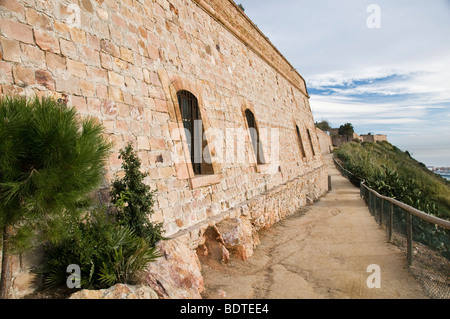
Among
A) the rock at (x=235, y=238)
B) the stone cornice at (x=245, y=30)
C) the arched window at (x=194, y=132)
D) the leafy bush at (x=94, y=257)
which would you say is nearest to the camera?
the leafy bush at (x=94, y=257)

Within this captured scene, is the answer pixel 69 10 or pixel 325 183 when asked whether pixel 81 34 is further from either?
pixel 325 183

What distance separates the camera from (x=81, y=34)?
376 centimetres

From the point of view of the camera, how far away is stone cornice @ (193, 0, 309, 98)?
7556mm

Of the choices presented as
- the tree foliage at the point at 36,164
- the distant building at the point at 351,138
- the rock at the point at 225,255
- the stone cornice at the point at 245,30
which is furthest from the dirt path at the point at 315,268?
the distant building at the point at 351,138

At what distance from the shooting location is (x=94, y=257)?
2.89 metres

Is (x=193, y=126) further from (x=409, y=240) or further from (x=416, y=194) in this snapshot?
(x=416, y=194)

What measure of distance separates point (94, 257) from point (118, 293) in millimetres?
538

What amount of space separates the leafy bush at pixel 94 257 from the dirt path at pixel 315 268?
1.24 m

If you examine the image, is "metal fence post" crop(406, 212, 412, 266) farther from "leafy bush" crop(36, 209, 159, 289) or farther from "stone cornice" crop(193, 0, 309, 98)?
"stone cornice" crop(193, 0, 309, 98)

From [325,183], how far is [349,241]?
40.3 feet

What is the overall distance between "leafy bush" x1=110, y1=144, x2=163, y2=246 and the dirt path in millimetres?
1147

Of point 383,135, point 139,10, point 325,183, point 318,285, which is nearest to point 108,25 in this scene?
point 139,10

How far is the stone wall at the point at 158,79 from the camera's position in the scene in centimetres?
327

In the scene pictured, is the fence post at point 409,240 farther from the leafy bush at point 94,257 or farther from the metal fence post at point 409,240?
the leafy bush at point 94,257
